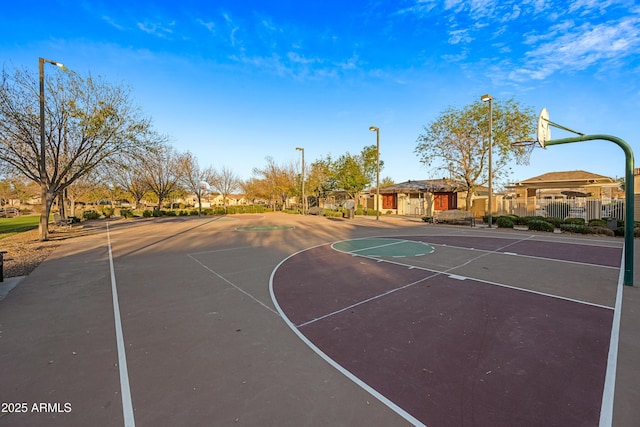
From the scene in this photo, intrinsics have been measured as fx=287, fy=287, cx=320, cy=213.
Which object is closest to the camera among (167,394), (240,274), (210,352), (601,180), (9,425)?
(9,425)

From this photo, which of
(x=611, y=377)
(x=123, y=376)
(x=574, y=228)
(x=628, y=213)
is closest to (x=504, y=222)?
(x=574, y=228)

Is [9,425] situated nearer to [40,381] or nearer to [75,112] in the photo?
[40,381]

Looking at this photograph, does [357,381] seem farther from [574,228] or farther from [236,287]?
[574,228]

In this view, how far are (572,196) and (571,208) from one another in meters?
5.53

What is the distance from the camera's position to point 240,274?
7852 millimetres

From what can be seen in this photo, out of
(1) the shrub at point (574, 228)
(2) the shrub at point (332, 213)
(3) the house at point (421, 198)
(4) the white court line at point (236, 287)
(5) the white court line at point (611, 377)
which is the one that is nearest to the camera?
(5) the white court line at point (611, 377)

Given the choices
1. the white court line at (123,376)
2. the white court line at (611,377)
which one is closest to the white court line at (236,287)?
the white court line at (123,376)

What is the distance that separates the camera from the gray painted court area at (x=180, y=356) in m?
2.69

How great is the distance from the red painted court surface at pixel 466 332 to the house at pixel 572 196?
Answer: 13.8 metres

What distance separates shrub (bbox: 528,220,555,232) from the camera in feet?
53.0

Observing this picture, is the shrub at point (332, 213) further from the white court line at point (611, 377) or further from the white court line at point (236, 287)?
the white court line at point (611, 377)

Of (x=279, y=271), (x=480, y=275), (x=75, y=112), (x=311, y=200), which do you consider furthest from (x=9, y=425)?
(x=311, y=200)

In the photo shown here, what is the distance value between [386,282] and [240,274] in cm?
389

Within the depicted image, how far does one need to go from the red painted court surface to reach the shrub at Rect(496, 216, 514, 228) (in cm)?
1012
